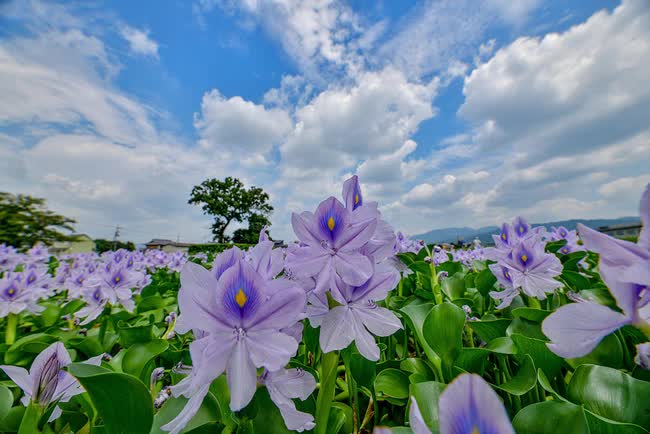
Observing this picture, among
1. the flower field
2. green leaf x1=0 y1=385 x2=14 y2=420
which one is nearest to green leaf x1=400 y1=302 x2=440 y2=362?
the flower field

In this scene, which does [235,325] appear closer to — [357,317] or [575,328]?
[357,317]

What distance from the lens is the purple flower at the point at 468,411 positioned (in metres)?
0.35

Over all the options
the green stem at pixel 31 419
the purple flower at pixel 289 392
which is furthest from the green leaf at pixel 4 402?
the purple flower at pixel 289 392

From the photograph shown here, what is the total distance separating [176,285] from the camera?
4070 mm

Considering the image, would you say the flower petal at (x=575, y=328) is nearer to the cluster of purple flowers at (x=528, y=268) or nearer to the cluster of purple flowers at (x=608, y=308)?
the cluster of purple flowers at (x=608, y=308)

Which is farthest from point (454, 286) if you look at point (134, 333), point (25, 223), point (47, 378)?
point (25, 223)

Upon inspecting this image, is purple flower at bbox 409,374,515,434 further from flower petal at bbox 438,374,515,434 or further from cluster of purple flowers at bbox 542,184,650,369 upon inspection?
cluster of purple flowers at bbox 542,184,650,369

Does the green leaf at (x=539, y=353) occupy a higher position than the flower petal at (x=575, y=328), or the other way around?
the flower petal at (x=575, y=328)

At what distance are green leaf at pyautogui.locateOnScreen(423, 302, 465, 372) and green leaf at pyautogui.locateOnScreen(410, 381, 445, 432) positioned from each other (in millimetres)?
278

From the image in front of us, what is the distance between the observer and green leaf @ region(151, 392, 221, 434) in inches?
26.3

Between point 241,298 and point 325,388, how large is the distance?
1.08ft

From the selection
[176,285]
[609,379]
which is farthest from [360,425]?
[176,285]

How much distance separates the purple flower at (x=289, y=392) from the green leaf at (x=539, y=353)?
0.67m

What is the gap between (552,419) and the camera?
0.62m
